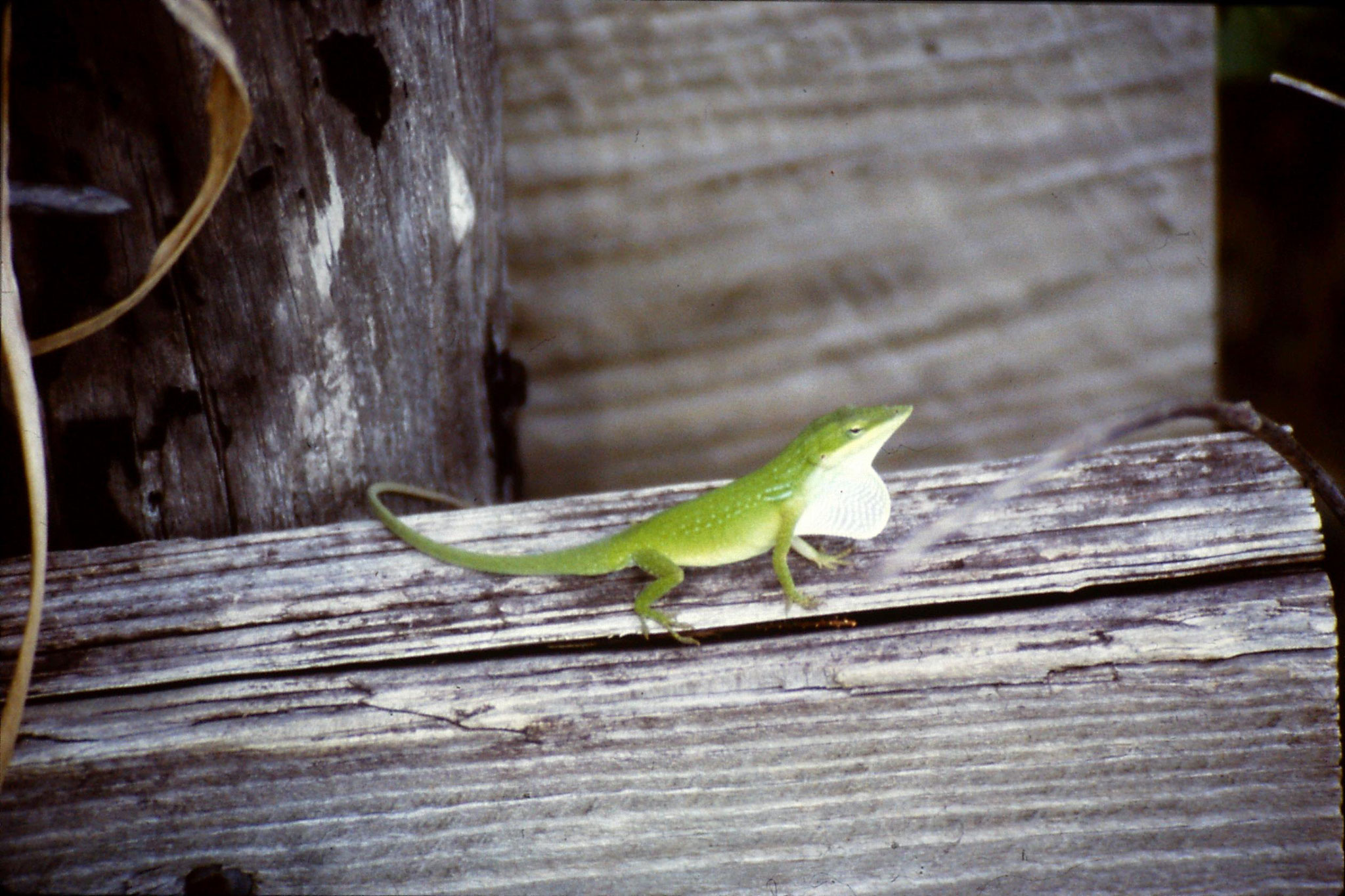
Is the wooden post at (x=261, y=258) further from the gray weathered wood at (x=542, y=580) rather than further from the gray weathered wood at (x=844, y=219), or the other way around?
the gray weathered wood at (x=844, y=219)

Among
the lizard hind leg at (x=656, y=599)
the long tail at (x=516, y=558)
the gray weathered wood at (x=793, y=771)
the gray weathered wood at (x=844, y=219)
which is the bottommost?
the gray weathered wood at (x=793, y=771)

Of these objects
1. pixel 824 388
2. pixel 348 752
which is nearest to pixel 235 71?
pixel 348 752

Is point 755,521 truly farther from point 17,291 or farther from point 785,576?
point 17,291

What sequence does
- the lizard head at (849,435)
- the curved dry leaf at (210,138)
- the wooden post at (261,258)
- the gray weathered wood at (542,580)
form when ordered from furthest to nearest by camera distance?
the lizard head at (849,435) < the gray weathered wood at (542,580) < the wooden post at (261,258) < the curved dry leaf at (210,138)

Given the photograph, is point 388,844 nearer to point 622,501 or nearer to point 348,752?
point 348,752

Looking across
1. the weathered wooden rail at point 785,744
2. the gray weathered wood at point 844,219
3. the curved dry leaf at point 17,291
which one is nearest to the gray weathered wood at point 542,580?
the weathered wooden rail at point 785,744

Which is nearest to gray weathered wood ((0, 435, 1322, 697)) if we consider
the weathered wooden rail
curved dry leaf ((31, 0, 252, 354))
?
the weathered wooden rail

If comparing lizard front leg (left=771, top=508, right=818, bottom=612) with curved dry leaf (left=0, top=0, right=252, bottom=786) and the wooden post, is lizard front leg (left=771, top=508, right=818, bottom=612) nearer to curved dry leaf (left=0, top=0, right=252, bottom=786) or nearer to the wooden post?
the wooden post
